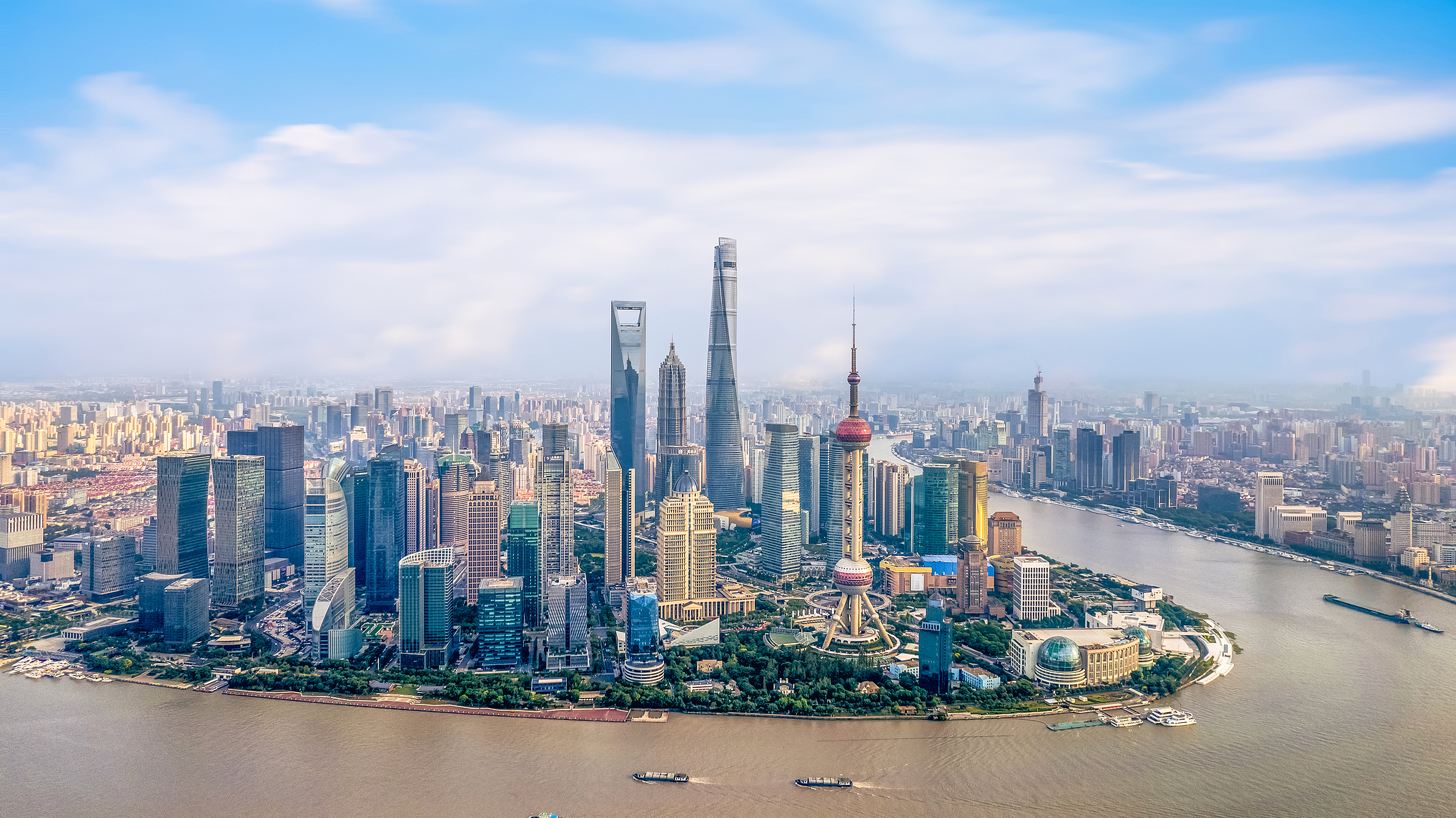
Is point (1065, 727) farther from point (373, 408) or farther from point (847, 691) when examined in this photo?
point (373, 408)

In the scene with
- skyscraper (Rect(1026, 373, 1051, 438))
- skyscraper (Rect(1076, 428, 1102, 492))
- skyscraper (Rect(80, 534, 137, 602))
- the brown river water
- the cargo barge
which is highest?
skyscraper (Rect(1026, 373, 1051, 438))

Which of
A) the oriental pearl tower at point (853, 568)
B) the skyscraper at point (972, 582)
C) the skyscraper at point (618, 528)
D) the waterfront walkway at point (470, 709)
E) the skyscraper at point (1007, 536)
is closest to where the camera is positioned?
the waterfront walkway at point (470, 709)

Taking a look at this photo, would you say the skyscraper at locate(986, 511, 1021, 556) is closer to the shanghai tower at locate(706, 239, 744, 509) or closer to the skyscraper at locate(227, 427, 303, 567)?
the shanghai tower at locate(706, 239, 744, 509)

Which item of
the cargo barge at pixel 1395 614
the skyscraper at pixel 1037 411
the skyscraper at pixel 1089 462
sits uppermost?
the skyscraper at pixel 1037 411

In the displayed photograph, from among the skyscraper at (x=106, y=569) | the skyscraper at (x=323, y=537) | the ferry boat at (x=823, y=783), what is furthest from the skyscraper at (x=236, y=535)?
the ferry boat at (x=823, y=783)

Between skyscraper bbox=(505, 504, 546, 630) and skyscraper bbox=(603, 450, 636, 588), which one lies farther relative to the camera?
skyscraper bbox=(603, 450, 636, 588)

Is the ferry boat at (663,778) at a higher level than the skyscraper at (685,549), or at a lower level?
lower

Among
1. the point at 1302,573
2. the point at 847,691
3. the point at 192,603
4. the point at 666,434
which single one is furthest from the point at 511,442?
the point at 1302,573

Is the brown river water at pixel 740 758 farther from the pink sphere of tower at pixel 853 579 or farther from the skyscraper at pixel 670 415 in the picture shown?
the skyscraper at pixel 670 415

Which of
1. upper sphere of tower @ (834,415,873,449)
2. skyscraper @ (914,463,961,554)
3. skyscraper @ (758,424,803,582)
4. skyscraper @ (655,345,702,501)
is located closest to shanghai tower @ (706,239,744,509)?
skyscraper @ (655,345,702,501)
